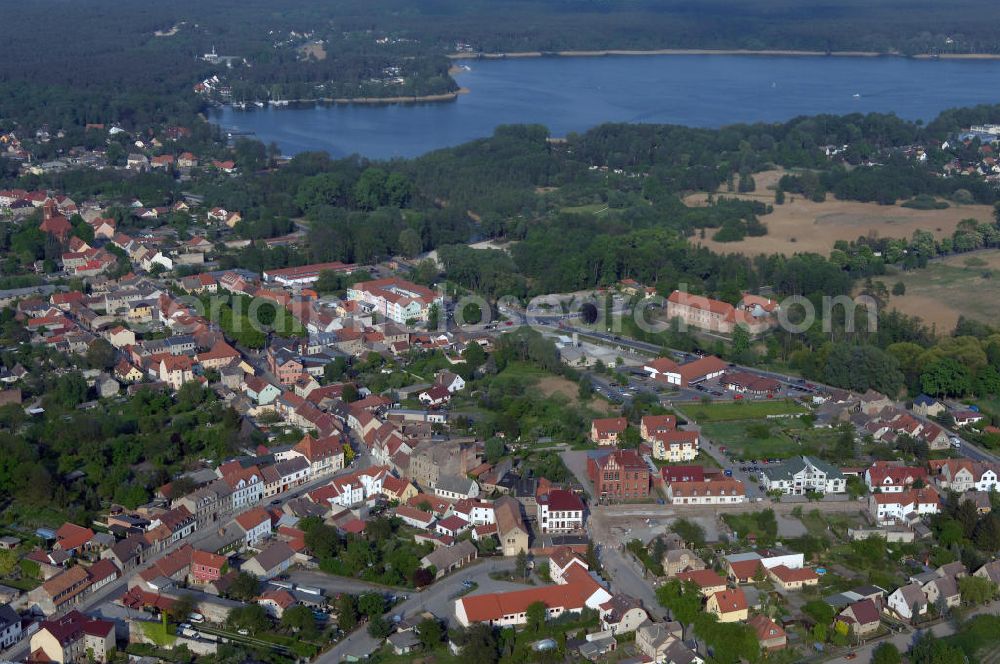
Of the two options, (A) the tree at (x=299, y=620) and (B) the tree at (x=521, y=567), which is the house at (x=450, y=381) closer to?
(B) the tree at (x=521, y=567)

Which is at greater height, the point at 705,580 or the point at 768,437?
the point at 705,580

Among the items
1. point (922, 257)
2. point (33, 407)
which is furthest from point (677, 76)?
point (33, 407)

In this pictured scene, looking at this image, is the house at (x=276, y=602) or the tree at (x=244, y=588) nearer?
the house at (x=276, y=602)

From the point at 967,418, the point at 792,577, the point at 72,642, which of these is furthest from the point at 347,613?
the point at 967,418

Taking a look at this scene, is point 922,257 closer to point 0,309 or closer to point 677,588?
point 677,588

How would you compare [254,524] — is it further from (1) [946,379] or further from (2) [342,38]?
(2) [342,38]

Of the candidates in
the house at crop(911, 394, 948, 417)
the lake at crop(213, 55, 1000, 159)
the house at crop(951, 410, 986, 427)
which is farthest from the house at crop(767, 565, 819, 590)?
the lake at crop(213, 55, 1000, 159)

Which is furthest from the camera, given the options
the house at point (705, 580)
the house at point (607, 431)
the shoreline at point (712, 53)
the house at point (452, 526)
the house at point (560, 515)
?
the shoreline at point (712, 53)

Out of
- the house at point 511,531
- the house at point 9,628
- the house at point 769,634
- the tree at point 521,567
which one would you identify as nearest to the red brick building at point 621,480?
the house at point 511,531
